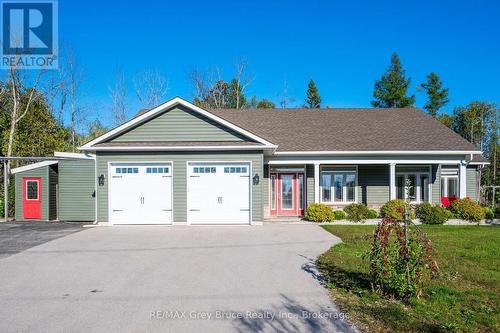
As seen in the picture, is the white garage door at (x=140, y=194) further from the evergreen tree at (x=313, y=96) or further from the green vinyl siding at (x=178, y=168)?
the evergreen tree at (x=313, y=96)

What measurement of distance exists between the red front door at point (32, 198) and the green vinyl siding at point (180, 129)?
4.55m

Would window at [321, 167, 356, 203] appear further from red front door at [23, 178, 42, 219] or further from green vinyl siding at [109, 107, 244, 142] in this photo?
red front door at [23, 178, 42, 219]

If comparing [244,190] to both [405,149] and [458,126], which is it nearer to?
[405,149]

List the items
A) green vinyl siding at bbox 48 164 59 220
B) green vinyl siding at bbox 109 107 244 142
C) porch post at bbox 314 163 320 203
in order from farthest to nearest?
porch post at bbox 314 163 320 203 < green vinyl siding at bbox 48 164 59 220 < green vinyl siding at bbox 109 107 244 142

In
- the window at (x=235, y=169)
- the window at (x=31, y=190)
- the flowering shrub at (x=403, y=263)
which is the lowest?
the flowering shrub at (x=403, y=263)

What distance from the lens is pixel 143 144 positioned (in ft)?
43.5

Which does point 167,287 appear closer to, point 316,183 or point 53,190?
point 316,183

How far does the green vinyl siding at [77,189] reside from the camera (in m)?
14.3

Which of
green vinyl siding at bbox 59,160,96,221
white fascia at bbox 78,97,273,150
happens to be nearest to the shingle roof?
white fascia at bbox 78,97,273,150

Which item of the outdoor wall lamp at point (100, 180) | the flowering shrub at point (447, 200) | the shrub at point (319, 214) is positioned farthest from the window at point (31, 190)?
the flowering shrub at point (447, 200)

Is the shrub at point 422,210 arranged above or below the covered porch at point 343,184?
below

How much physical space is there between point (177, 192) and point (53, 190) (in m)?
6.26

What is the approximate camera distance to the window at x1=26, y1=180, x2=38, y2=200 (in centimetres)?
1466

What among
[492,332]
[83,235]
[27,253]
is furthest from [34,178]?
[492,332]
